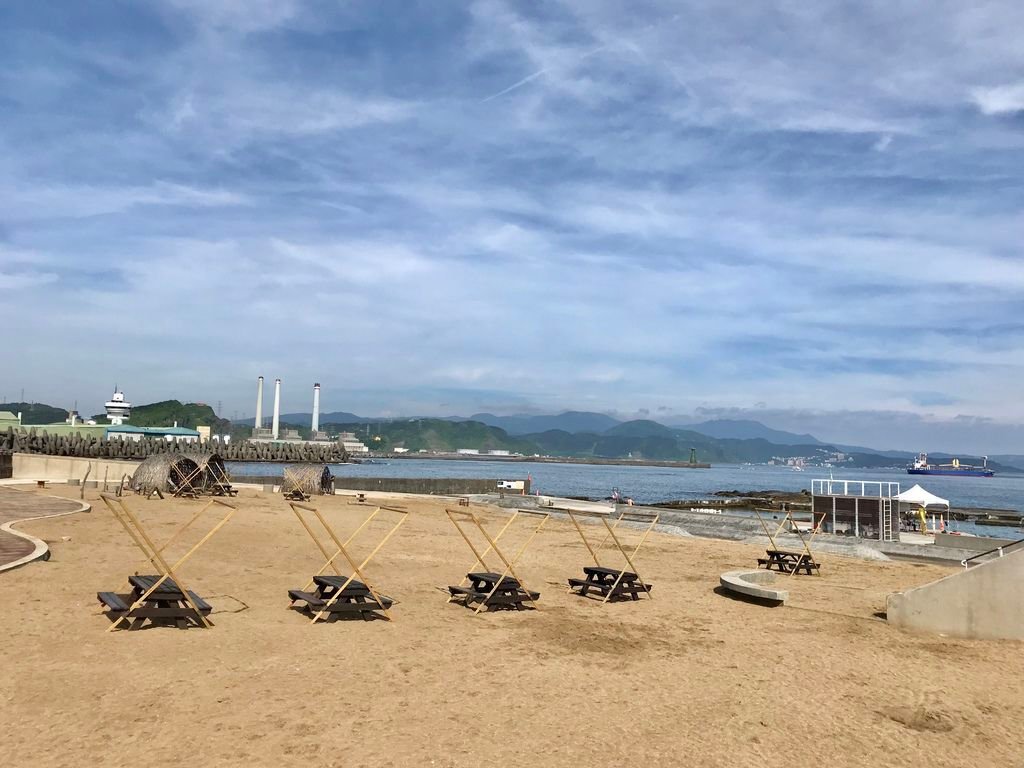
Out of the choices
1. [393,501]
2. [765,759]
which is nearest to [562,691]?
[765,759]

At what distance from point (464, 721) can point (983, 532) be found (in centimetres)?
5326

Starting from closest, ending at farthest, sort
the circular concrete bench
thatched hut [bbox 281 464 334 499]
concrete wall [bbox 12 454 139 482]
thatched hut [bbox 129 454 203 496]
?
the circular concrete bench < thatched hut [bbox 129 454 203 496] < thatched hut [bbox 281 464 334 499] < concrete wall [bbox 12 454 139 482]

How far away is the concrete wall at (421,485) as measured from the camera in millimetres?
53781

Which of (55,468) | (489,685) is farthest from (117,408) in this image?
(489,685)

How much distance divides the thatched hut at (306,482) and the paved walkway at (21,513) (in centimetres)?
1167

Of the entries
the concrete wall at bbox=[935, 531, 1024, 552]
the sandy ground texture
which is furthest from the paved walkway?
the concrete wall at bbox=[935, 531, 1024, 552]

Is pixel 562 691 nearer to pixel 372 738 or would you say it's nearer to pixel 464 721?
pixel 464 721

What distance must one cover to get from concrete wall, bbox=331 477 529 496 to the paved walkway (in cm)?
2441

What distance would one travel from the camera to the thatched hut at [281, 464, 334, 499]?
38.8m

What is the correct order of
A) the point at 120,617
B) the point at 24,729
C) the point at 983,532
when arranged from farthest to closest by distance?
the point at 983,532
the point at 120,617
the point at 24,729

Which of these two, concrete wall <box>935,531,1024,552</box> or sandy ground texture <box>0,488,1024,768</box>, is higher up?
sandy ground texture <box>0,488,1024,768</box>

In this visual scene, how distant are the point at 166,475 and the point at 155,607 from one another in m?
25.0

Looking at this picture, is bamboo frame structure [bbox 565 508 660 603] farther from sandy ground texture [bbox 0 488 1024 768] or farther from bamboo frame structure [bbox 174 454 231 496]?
bamboo frame structure [bbox 174 454 231 496]

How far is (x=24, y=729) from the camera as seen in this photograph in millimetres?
6090
